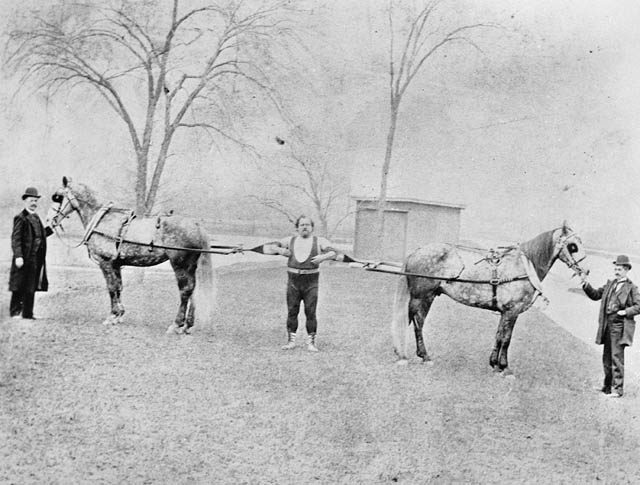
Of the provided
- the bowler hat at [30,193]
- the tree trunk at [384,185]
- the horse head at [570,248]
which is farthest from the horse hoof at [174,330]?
the horse head at [570,248]

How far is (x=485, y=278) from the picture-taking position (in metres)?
4.23

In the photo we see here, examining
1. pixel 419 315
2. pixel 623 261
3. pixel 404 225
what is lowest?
pixel 419 315

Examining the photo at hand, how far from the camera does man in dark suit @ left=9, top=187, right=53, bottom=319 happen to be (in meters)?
4.32

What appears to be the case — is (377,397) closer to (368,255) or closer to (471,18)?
(368,255)

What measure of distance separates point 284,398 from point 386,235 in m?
1.45

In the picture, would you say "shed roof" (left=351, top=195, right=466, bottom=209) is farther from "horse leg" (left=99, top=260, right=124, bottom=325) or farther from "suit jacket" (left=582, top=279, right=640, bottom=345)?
"horse leg" (left=99, top=260, right=124, bottom=325)

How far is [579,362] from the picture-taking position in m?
4.20

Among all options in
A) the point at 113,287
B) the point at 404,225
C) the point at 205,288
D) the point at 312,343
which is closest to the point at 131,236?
the point at 113,287

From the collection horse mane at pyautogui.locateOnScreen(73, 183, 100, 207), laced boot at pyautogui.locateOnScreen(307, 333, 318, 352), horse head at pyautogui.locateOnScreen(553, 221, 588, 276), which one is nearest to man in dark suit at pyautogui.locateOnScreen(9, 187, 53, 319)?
horse mane at pyautogui.locateOnScreen(73, 183, 100, 207)

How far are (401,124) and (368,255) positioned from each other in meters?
0.99

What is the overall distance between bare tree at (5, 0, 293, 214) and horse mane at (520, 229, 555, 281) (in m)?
2.17

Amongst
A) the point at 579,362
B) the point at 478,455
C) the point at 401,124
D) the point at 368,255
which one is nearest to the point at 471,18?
the point at 401,124

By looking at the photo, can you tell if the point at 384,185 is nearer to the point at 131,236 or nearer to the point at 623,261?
the point at 623,261

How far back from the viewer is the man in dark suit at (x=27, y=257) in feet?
14.2
